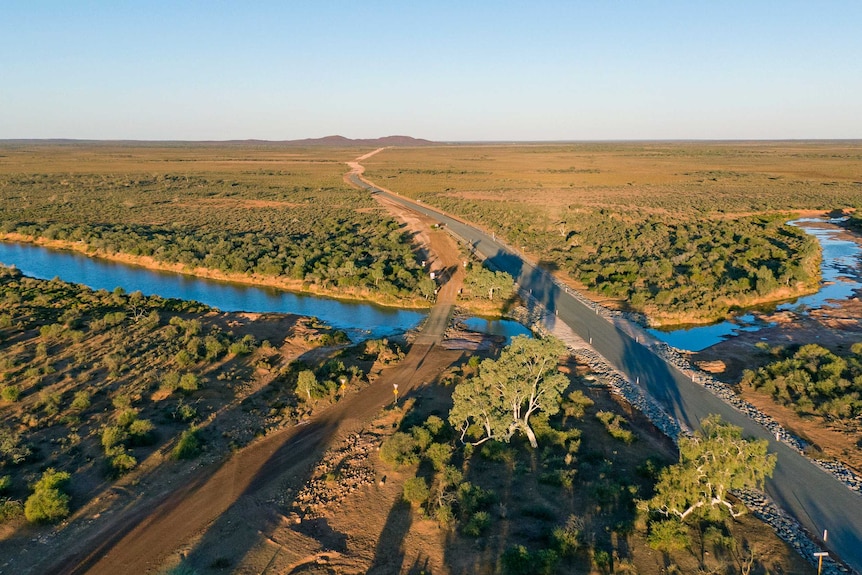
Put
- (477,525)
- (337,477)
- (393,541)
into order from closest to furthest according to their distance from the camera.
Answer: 1. (393,541)
2. (477,525)
3. (337,477)

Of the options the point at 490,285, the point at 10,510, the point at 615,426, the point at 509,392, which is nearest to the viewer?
the point at 10,510

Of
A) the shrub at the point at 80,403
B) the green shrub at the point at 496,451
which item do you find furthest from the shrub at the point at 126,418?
the green shrub at the point at 496,451

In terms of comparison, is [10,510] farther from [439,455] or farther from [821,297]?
[821,297]

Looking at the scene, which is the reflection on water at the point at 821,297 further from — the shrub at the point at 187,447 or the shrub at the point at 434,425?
the shrub at the point at 187,447

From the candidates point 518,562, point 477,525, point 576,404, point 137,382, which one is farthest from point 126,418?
point 576,404

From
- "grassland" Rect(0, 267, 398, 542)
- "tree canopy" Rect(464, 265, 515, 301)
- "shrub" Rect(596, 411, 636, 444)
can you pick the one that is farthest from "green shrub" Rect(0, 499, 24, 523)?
"tree canopy" Rect(464, 265, 515, 301)

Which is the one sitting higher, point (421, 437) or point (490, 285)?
point (490, 285)
